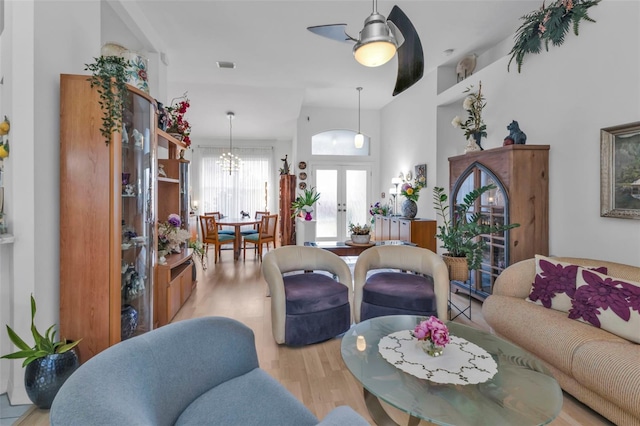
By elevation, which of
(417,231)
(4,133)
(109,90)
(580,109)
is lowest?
(417,231)

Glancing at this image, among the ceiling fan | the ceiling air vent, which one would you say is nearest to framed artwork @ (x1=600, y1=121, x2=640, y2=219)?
the ceiling fan

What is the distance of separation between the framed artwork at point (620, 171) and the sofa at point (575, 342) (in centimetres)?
52

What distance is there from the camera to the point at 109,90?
1.96 m

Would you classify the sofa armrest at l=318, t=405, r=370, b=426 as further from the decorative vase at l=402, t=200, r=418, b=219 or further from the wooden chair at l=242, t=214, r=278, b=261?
the wooden chair at l=242, t=214, r=278, b=261

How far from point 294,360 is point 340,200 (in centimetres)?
519

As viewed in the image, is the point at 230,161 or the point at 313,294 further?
the point at 230,161

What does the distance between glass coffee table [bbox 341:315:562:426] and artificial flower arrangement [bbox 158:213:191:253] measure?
2.48m

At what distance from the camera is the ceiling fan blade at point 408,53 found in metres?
1.90

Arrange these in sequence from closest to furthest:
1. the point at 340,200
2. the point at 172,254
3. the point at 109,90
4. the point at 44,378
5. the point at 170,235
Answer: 1. the point at 44,378
2. the point at 109,90
3. the point at 170,235
4. the point at 172,254
5. the point at 340,200

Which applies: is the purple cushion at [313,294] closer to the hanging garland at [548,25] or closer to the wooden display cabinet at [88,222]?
the wooden display cabinet at [88,222]

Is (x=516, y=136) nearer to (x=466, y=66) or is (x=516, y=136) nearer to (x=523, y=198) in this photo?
(x=523, y=198)

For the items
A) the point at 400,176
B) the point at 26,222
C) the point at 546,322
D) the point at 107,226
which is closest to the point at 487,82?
the point at 400,176

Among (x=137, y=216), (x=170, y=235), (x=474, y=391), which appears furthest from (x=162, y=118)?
(x=474, y=391)

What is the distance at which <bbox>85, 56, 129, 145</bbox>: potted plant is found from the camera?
1957 mm
